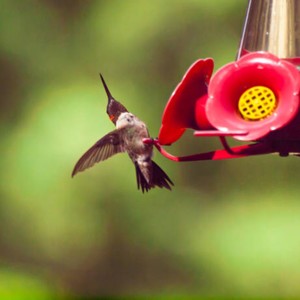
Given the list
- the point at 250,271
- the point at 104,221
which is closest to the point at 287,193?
the point at 250,271

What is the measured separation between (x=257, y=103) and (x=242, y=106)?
4cm

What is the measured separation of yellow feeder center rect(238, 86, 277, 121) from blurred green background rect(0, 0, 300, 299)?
3.58 m

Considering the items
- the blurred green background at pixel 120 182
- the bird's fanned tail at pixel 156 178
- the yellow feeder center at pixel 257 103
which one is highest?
the blurred green background at pixel 120 182

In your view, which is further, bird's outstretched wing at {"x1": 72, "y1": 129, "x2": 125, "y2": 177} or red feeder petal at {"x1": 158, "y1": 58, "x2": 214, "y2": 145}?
bird's outstretched wing at {"x1": 72, "y1": 129, "x2": 125, "y2": 177}

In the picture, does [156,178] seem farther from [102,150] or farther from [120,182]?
[120,182]

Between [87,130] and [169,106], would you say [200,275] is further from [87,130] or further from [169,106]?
[169,106]

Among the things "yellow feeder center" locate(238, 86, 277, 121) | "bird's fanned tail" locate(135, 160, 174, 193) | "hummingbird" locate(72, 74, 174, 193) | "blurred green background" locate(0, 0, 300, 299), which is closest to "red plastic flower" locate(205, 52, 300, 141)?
"yellow feeder center" locate(238, 86, 277, 121)

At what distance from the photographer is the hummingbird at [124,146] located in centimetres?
385

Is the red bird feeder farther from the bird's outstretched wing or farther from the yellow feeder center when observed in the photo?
the bird's outstretched wing

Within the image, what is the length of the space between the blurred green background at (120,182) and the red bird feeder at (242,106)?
3.45 meters

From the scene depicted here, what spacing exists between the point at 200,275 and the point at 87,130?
115 cm

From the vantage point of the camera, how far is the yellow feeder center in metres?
2.46

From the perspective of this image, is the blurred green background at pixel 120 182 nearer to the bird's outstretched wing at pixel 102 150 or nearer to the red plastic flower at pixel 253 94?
the bird's outstretched wing at pixel 102 150

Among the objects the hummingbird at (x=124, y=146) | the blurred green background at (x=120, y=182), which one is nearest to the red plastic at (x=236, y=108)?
the hummingbird at (x=124, y=146)
